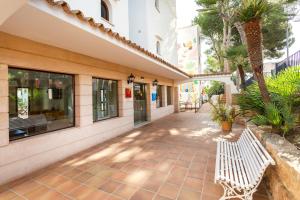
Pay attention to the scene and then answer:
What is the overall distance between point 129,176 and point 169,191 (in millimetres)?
862

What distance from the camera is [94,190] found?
114 inches

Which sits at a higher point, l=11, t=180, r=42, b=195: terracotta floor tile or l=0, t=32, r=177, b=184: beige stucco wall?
l=0, t=32, r=177, b=184: beige stucco wall

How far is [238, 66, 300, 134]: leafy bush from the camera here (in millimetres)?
2912

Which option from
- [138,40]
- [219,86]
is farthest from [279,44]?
[138,40]

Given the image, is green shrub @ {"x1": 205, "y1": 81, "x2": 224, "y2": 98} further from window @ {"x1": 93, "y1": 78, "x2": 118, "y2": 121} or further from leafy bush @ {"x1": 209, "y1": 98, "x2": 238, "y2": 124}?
window @ {"x1": 93, "y1": 78, "x2": 118, "y2": 121}

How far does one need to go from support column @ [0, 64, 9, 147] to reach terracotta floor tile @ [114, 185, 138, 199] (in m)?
2.27

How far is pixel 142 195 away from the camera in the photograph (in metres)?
2.72

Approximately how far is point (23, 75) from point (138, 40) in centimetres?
734

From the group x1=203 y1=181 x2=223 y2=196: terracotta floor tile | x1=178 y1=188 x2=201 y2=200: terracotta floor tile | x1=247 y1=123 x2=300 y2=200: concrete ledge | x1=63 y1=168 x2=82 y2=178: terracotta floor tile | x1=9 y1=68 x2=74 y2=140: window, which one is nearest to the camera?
x1=247 y1=123 x2=300 y2=200: concrete ledge

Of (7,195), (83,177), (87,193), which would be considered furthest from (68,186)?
(7,195)

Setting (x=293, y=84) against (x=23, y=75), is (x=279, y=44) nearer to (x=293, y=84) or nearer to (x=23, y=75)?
(x=293, y=84)

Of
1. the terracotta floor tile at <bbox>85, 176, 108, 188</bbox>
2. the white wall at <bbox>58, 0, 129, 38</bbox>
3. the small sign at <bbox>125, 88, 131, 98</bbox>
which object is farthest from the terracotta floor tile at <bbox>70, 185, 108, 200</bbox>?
the white wall at <bbox>58, 0, 129, 38</bbox>

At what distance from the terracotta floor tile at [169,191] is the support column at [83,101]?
10.0ft

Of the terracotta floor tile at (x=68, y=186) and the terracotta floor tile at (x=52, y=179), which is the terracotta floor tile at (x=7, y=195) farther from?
the terracotta floor tile at (x=68, y=186)
